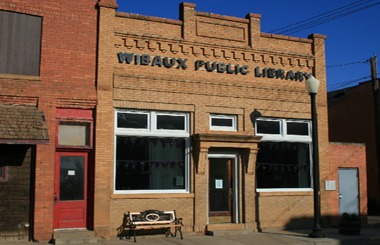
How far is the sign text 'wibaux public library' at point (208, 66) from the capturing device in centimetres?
1443

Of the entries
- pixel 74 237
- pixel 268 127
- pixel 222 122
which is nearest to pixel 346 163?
pixel 268 127

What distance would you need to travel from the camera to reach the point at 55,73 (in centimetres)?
1337

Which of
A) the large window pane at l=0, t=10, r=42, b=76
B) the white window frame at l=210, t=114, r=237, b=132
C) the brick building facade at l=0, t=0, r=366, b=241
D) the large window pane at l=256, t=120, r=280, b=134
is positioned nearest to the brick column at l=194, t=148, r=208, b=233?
the brick building facade at l=0, t=0, r=366, b=241

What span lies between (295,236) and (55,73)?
8709 mm

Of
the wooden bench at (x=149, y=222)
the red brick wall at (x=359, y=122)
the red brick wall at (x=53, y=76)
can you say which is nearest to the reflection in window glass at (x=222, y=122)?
the wooden bench at (x=149, y=222)

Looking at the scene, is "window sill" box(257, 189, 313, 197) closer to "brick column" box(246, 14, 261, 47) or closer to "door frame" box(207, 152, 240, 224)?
"door frame" box(207, 152, 240, 224)

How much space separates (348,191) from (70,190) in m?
10.3

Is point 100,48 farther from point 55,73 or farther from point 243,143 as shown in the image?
point 243,143

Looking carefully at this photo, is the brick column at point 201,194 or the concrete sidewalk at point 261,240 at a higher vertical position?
the brick column at point 201,194

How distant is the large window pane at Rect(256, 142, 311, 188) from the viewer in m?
16.1

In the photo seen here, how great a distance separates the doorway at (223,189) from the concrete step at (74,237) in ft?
13.6

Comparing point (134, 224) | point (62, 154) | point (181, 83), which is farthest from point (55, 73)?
point (134, 224)

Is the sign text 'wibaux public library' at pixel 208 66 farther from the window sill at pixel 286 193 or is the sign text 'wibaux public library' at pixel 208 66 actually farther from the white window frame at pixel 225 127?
the window sill at pixel 286 193

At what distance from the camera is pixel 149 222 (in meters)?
13.5
